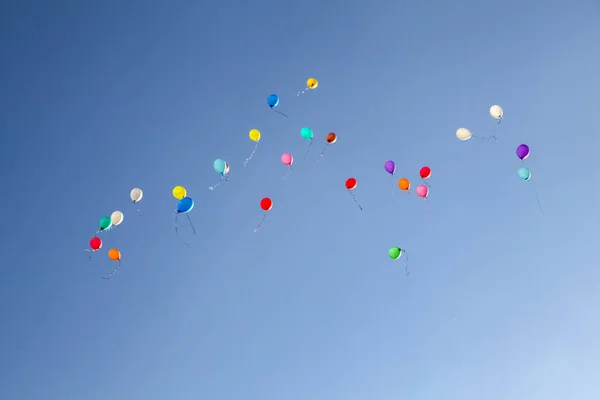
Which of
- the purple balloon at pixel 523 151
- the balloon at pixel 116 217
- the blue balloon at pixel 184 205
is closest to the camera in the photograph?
the blue balloon at pixel 184 205

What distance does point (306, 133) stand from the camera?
1039cm

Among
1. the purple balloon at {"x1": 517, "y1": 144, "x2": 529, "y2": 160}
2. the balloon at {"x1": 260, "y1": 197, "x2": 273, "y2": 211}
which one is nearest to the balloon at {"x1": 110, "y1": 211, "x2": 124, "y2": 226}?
the balloon at {"x1": 260, "y1": 197, "x2": 273, "y2": 211}

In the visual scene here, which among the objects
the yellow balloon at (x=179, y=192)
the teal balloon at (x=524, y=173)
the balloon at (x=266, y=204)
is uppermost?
the yellow balloon at (x=179, y=192)

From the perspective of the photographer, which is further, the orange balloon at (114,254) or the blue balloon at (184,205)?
the orange balloon at (114,254)

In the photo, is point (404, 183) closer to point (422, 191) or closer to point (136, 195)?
point (422, 191)

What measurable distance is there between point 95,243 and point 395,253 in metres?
5.95

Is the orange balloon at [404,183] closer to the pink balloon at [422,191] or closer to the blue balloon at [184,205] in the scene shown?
the pink balloon at [422,191]

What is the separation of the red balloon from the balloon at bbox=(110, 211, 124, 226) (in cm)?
46

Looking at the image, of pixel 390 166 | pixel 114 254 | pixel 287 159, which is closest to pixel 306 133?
pixel 287 159

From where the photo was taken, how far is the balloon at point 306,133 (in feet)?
34.0

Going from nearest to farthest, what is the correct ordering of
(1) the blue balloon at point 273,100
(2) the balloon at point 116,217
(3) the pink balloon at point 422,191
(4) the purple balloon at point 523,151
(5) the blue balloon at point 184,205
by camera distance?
(5) the blue balloon at point 184,205, (4) the purple balloon at point 523,151, (2) the balloon at point 116,217, (3) the pink balloon at point 422,191, (1) the blue balloon at point 273,100

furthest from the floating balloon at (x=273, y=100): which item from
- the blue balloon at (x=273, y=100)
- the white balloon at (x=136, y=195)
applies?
the white balloon at (x=136, y=195)

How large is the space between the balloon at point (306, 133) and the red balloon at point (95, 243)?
4590 millimetres

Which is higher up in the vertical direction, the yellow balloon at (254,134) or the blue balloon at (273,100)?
the blue balloon at (273,100)
